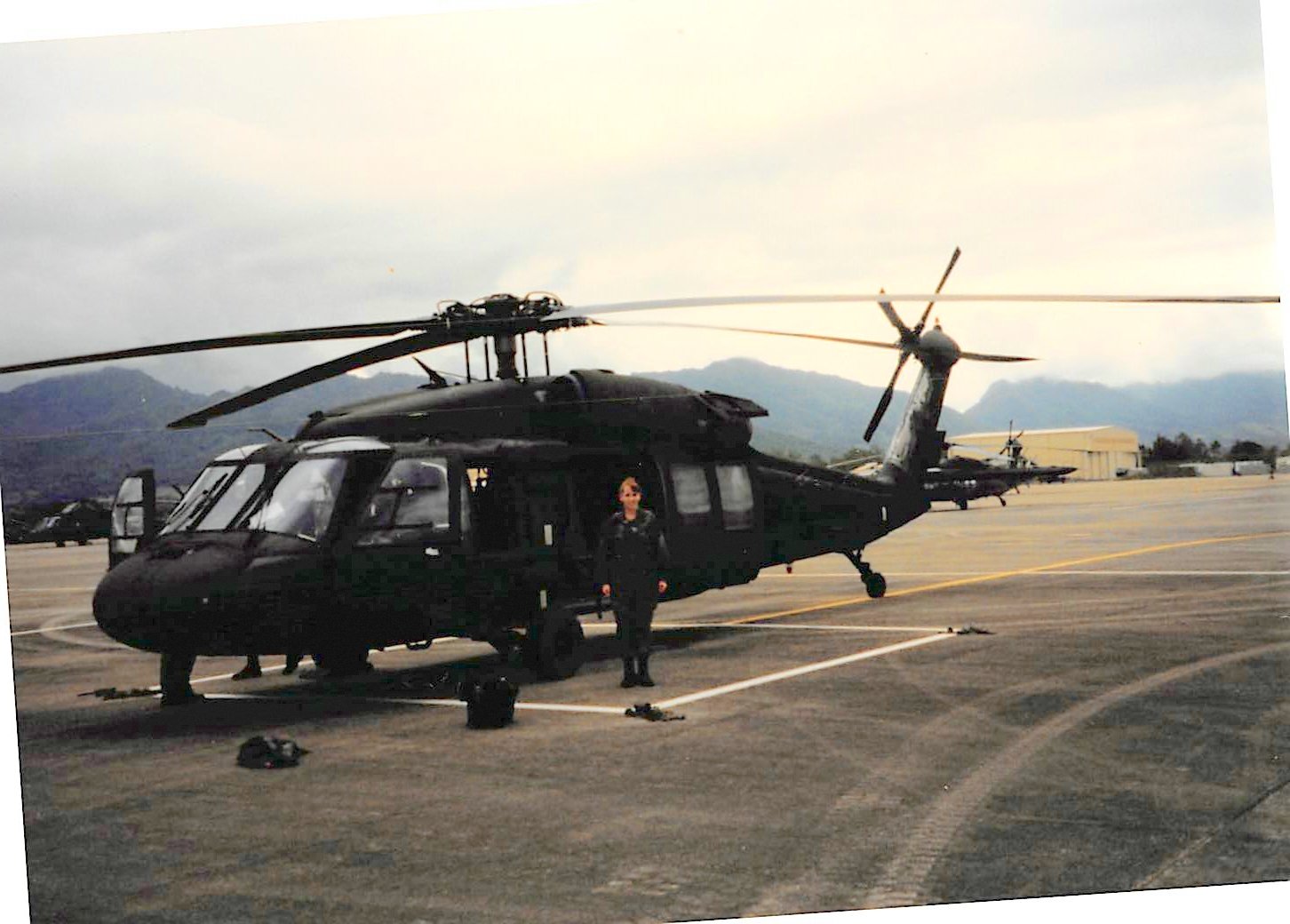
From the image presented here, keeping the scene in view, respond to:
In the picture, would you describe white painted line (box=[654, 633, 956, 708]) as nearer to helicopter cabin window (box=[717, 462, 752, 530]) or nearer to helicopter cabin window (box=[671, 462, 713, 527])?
helicopter cabin window (box=[671, 462, 713, 527])

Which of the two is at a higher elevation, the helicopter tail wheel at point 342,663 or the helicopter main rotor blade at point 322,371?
the helicopter main rotor blade at point 322,371

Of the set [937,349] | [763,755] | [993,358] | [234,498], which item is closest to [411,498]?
[234,498]

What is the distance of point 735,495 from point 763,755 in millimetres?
3559

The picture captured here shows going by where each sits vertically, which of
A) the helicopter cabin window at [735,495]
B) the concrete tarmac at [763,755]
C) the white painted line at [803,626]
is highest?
the helicopter cabin window at [735,495]

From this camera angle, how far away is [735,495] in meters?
10.1

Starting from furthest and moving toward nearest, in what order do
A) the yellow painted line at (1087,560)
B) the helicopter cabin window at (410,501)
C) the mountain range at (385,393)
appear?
the yellow painted line at (1087,560)
the helicopter cabin window at (410,501)
the mountain range at (385,393)

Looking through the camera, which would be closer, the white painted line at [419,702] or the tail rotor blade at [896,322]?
the tail rotor blade at [896,322]

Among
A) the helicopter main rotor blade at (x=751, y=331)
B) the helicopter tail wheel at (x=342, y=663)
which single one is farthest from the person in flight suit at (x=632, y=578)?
the helicopter tail wheel at (x=342, y=663)

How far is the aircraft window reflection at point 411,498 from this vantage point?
26.9ft

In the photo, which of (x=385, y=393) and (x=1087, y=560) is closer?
(x=385, y=393)

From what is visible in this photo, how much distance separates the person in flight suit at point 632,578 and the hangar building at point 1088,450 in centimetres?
275

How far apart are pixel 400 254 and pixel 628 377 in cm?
189

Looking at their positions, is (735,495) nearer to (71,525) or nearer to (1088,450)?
(1088,450)

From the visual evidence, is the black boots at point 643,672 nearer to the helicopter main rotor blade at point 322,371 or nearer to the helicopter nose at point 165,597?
the helicopter main rotor blade at point 322,371
